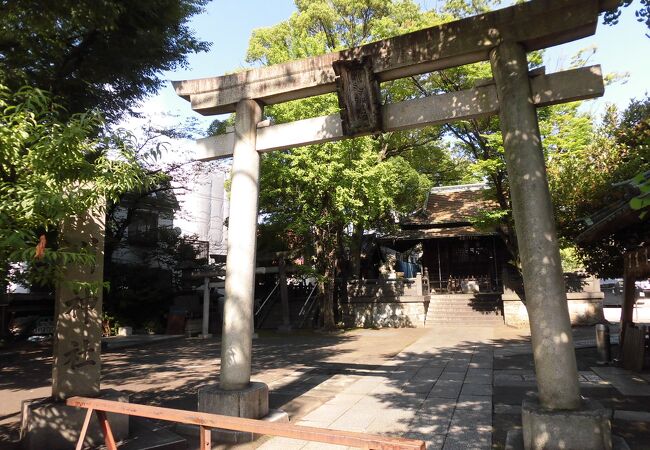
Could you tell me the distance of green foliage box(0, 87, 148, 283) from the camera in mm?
3451

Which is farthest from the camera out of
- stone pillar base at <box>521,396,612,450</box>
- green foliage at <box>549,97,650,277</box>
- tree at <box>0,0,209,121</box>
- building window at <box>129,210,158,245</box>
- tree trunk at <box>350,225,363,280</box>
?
building window at <box>129,210,158,245</box>

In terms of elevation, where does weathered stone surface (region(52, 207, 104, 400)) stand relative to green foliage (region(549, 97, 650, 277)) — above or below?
below

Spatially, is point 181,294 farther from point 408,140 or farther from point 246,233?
point 246,233

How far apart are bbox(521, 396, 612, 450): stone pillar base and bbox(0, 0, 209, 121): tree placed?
850cm

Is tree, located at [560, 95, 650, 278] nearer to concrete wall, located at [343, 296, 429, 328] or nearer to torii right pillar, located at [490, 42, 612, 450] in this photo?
torii right pillar, located at [490, 42, 612, 450]

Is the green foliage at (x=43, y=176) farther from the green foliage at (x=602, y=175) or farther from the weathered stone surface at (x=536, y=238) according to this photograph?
the green foliage at (x=602, y=175)

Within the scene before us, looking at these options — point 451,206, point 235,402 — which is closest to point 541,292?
point 235,402

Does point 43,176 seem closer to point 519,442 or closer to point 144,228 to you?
point 519,442

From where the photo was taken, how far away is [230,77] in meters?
6.46

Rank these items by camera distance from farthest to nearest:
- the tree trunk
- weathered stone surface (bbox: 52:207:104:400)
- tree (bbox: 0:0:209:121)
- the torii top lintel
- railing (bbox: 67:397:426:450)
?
the tree trunk
tree (bbox: 0:0:209:121)
weathered stone surface (bbox: 52:207:104:400)
the torii top lintel
railing (bbox: 67:397:426:450)

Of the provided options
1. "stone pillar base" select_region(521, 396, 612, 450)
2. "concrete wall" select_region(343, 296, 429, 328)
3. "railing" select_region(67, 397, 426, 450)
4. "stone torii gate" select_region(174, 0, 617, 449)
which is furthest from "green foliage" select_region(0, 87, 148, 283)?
"concrete wall" select_region(343, 296, 429, 328)

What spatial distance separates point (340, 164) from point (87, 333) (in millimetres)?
11725

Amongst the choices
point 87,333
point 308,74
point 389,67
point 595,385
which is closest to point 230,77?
point 308,74

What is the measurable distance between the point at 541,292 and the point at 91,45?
1007 cm
